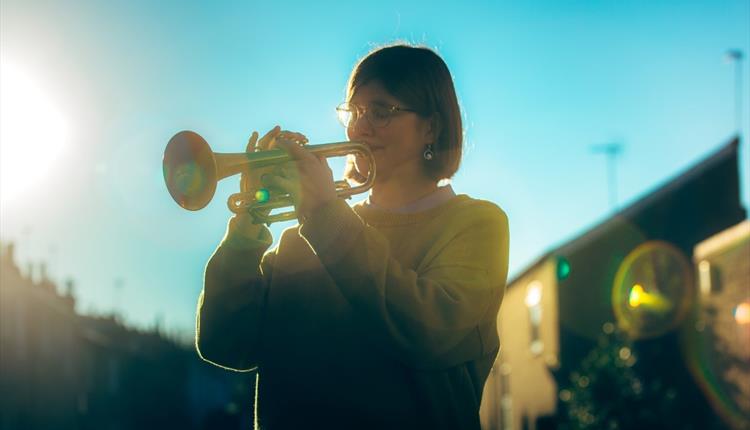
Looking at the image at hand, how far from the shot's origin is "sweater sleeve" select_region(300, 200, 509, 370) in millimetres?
2307

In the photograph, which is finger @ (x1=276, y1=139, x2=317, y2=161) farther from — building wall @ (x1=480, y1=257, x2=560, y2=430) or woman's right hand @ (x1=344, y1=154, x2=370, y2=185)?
building wall @ (x1=480, y1=257, x2=560, y2=430)

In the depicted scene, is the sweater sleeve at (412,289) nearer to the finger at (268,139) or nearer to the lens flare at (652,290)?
the finger at (268,139)

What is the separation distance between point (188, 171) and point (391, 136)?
2.41ft

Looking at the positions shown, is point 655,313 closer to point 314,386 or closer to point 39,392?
point 314,386

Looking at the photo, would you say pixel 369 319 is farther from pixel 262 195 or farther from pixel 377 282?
pixel 262 195

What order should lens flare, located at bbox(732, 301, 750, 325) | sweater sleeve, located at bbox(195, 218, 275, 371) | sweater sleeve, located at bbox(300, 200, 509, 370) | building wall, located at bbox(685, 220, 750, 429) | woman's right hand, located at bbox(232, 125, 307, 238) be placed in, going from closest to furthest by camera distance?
sweater sleeve, located at bbox(300, 200, 509, 370), sweater sleeve, located at bbox(195, 218, 275, 371), woman's right hand, located at bbox(232, 125, 307, 238), lens flare, located at bbox(732, 301, 750, 325), building wall, located at bbox(685, 220, 750, 429)

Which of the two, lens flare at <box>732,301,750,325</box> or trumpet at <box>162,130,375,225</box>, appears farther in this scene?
lens flare at <box>732,301,750,325</box>

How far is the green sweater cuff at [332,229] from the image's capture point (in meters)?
2.33

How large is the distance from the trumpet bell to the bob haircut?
552 millimetres

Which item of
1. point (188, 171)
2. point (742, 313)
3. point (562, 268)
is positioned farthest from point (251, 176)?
point (562, 268)

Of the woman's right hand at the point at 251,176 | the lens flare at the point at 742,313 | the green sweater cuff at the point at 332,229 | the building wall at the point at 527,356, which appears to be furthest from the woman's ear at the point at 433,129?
the building wall at the point at 527,356

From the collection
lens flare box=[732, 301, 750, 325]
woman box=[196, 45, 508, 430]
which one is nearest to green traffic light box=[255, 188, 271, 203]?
woman box=[196, 45, 508, 430]

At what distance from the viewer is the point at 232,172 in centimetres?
296

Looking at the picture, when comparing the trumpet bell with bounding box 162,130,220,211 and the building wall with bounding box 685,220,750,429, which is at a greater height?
the trumpet bell with bounding box 162,130,220,211
